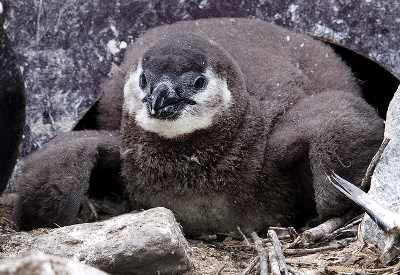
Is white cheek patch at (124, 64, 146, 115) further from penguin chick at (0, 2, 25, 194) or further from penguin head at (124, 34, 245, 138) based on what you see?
penguin chick at (0, 2, 25, 194)

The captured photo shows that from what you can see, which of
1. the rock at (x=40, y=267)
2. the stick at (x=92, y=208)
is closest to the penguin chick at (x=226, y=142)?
the stick at (x=92, y=208)

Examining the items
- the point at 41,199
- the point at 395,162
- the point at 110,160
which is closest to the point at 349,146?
the point at 395,162

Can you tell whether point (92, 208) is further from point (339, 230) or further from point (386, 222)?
point (386, 222)

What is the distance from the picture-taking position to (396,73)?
540 cm

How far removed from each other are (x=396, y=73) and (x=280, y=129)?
1.74 m

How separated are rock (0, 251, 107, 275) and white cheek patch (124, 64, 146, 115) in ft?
6.14

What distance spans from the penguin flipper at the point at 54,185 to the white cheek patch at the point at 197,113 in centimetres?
45

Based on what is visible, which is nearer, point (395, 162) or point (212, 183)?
point (395, 162)

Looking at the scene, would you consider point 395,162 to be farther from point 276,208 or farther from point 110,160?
point 110,160

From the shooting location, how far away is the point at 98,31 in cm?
542

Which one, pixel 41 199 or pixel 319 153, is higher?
pixel 319 153

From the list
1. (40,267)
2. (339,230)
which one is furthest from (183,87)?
(40,267)

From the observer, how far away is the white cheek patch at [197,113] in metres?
3.85

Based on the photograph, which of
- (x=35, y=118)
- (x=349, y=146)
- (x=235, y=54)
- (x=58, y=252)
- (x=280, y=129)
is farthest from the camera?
(x=35, y=118)
